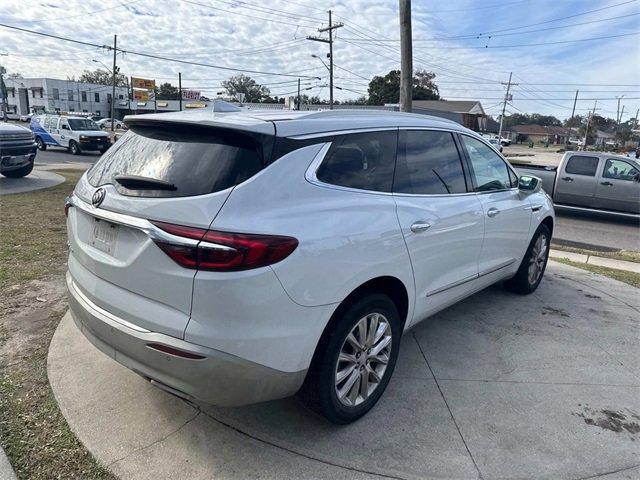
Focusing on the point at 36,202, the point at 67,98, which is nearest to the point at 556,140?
the point at 67,98

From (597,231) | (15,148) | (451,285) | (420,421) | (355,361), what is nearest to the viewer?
(355,361)

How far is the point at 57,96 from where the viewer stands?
85.7m

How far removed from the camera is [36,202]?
8945 millimetres

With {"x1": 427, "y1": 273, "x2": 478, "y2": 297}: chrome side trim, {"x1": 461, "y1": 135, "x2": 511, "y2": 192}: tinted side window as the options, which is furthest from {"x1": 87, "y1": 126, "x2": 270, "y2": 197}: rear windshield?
{"x1": 461, "y1": 135, "x2": 511, "y2": 192}: tinted side window

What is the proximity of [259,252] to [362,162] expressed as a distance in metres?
1.02

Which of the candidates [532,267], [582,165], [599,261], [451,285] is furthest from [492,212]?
[582,165]

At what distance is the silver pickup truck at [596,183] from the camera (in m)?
12.0

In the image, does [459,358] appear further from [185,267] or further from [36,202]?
[36,202]

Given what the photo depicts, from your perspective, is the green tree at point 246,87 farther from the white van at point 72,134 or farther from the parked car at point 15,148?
the parked car at point 15,148

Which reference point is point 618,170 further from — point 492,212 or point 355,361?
point 355,361

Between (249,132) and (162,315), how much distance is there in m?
0.96

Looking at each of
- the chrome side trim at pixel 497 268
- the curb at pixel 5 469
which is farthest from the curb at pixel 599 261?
the curb at pixel 5 469

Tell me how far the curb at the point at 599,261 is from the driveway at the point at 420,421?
12.8 feet

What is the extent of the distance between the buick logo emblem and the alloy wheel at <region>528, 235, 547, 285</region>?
411 centimetres
